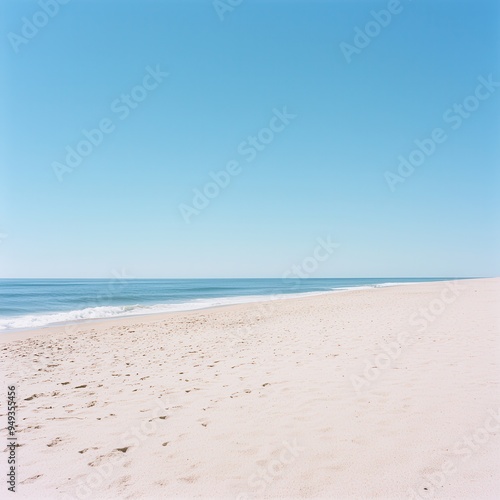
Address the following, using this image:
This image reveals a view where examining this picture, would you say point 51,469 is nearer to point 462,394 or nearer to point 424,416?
point 424,416

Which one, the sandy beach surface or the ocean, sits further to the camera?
the ocean

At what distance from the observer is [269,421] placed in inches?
188

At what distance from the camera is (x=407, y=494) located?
3252 millimetres

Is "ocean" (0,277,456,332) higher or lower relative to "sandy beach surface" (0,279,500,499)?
higher

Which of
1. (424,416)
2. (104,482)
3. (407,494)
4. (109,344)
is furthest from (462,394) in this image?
(109,344)

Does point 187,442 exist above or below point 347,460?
above

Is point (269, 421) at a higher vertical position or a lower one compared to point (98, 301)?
lower

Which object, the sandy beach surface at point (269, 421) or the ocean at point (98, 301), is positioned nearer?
the sandy beach surface at point (269, 421)


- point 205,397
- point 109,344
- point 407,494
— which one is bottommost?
point 407,494

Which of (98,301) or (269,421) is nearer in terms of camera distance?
(269,421)

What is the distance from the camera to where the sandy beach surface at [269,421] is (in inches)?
137

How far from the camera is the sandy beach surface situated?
11.4 feet

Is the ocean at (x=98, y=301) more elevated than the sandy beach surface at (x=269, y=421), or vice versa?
the ocean at (x=98, y=301)

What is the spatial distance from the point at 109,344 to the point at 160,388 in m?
6.01
